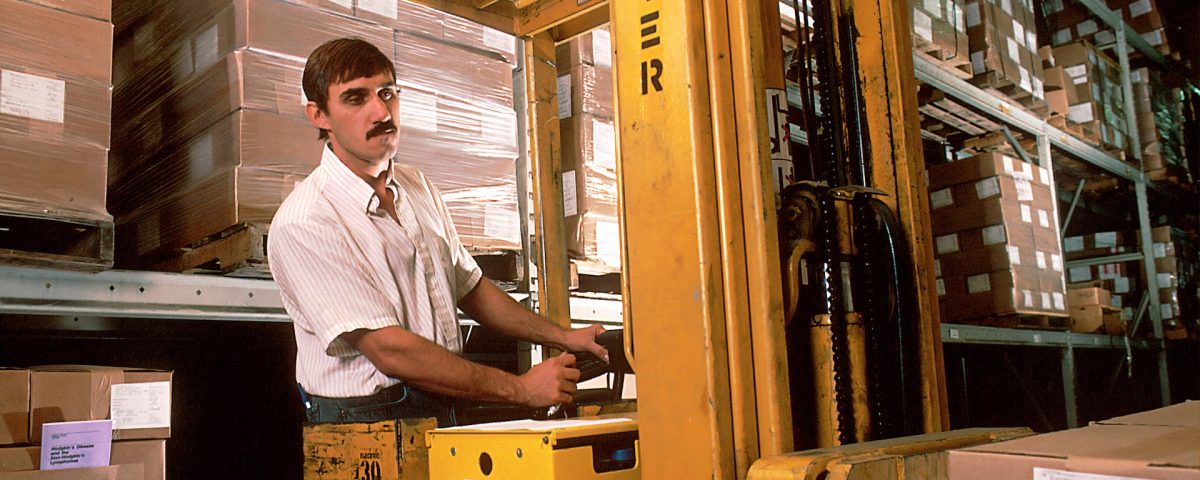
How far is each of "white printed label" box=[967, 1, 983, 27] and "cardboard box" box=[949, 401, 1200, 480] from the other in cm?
509

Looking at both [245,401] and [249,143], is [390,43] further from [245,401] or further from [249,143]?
[245,401]

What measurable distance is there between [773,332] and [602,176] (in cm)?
211

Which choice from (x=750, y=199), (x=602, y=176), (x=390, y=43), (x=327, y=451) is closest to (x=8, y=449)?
(x=327, y=451)

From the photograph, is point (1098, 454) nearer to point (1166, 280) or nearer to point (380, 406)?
point (380, 406)

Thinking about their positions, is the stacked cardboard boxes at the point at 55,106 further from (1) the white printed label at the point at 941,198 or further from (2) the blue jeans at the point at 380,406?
(1) the white printed label at the point at 941,198

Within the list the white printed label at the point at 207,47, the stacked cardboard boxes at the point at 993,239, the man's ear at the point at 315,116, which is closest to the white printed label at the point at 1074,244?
the stacked cardboard boxes at the point at 993,239

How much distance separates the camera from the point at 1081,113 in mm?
7652

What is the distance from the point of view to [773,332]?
6.00ft

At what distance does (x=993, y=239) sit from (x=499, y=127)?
3853 millimetres

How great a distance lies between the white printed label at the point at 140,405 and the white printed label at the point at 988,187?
521 centimetres

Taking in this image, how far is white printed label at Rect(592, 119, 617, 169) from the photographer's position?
152 inches

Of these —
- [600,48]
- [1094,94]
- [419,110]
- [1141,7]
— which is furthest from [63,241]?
[1141,7]

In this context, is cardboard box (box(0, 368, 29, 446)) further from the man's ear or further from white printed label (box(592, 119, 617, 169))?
white printed label (box(592, 119, 617, 169))

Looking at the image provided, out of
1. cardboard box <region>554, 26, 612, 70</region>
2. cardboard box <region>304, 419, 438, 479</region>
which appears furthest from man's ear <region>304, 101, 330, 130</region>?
cardboard box <region>554, 26, 612, 70</region>
